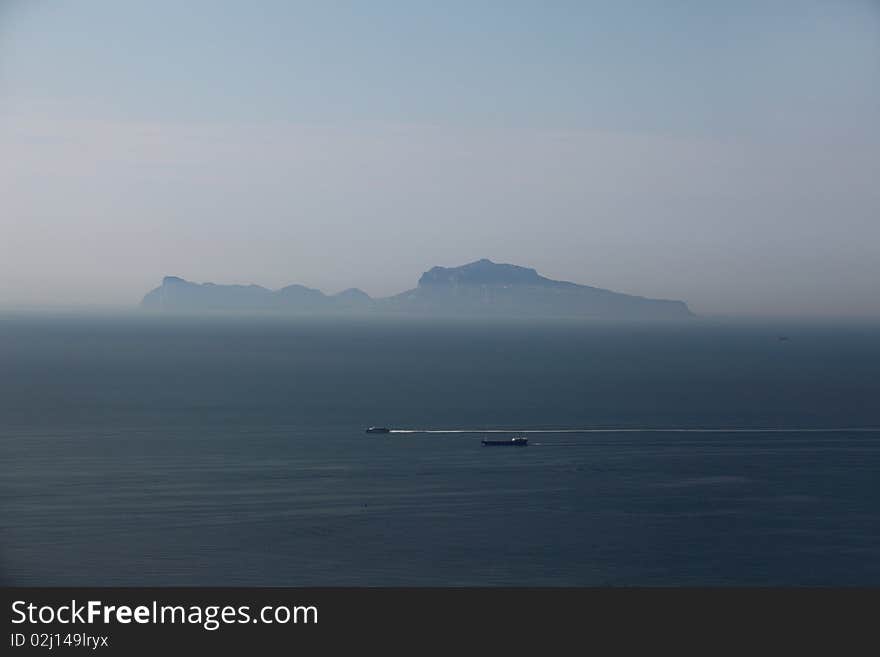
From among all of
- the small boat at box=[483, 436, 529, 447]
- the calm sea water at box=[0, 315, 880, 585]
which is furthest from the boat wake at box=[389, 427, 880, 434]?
the small boat at box=[483, 436, 529, 447]

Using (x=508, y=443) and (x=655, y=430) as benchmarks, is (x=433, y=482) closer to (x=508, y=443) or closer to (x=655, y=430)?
(x=508, y=443)

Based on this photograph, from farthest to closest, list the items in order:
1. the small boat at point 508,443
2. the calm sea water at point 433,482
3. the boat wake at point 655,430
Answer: the boat wake at point 655,430 < the small boat at point 508,443 < the calm sea water at point 433,482

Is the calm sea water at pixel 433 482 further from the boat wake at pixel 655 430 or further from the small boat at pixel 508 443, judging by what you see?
the small boat at pixel 508 443

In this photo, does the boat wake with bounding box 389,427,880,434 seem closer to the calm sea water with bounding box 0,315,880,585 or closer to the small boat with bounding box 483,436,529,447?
the calm sea water with bounding box 0,315,880,585

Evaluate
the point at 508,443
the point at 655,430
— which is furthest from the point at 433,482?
the point at 655,430

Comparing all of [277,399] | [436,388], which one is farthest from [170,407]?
[436,388]

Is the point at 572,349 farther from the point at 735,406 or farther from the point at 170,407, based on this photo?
the point at 170,407

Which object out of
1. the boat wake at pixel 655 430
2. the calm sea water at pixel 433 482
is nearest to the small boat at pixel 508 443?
the calm sea water at pixel 433 482

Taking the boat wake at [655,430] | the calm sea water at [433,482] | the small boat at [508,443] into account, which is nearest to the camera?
the calm sea water at [433,482]

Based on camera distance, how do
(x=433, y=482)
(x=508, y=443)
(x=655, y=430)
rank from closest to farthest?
(x=433, y=482), (x=508, y=443), (x=655, y=430)
